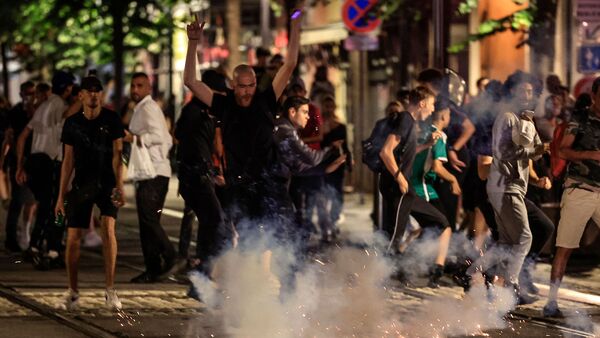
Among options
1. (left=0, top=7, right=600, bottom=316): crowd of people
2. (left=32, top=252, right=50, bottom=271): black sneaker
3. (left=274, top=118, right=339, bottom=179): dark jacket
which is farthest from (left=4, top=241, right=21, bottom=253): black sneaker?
(left=274, top=118, right=339, bottom=179): dark jacket

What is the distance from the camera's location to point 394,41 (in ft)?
90.8

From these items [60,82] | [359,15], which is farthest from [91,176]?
[359,15]

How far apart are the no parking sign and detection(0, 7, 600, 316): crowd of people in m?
4.75

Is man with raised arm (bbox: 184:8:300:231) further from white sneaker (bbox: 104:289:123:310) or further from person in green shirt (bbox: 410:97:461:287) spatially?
person in green shirt (bbox: 410:97:461:287)

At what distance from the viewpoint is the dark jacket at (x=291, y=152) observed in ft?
34.6

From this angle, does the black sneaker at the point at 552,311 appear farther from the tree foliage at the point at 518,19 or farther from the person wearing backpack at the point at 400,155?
the tree foliage at the point at 518,19

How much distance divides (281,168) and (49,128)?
16.7ft

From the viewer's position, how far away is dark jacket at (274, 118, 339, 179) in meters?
10.6

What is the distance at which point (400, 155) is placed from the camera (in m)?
13.5

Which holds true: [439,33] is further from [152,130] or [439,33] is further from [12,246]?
[12,246]

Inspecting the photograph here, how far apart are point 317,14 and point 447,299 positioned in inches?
788

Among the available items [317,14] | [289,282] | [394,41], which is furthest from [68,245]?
[317,14]

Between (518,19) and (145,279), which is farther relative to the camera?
(518,19)

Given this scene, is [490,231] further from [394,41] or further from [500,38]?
[394,41]
